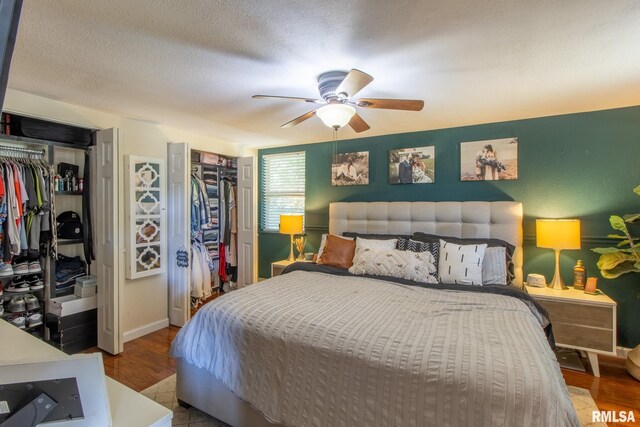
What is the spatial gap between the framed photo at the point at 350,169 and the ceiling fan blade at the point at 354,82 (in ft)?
6.82

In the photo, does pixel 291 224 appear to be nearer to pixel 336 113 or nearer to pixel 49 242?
pixel 336 113

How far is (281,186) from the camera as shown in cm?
468

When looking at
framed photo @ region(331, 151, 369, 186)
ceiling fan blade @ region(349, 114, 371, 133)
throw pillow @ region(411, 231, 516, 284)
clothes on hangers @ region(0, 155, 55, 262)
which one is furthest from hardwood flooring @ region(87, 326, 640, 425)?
framed photo @ region(331, 151, 369, 186)

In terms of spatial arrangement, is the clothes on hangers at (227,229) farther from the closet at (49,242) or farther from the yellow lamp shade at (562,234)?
the yellow lamp shade at (562,234)

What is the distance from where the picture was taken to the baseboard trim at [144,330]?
3.15m

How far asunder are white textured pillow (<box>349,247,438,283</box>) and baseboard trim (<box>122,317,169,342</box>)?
2293 millimetres

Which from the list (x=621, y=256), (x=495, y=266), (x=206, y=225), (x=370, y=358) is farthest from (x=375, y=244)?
(x=206, y=225)

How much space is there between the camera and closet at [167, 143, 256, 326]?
3477 mm

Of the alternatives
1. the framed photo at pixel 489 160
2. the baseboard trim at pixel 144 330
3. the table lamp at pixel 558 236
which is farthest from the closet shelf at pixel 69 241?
the table lamp at pixel 558 236

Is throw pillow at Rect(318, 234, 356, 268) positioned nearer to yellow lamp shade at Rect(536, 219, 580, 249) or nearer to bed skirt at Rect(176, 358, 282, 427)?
bed skirt at Rect(176, 358, 282, 427)

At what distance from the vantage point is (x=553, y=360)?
1.48 meters

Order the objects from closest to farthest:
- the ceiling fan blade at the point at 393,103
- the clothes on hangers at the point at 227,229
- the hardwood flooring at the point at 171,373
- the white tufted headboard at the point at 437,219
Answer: the ceiling fan blade at the point at 393,103 → the hardwood flooring at the point at 171,373 → the white tufted headboard at the point at 437,219 → the clothes on hangers at the point at 227,229

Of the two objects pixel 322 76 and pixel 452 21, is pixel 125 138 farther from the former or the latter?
pixel 452 21

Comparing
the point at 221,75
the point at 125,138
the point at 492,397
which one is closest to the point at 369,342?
the point at 492,397
